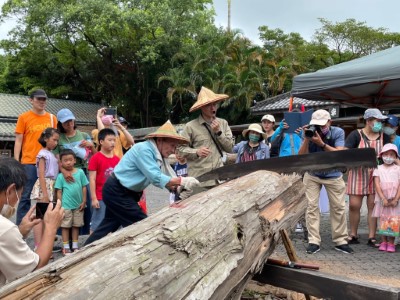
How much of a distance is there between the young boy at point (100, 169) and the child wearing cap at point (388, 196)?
11.8 feet

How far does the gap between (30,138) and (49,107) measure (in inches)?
760

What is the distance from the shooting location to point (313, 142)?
Answer: 5.38 metres

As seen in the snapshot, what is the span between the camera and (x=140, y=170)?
4258mm

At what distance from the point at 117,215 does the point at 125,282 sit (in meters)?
2.56

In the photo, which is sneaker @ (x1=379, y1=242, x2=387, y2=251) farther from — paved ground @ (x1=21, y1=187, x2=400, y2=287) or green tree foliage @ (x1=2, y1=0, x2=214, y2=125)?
green tree foliage @ (x1=2, y1=0, x2=214, y2=125)

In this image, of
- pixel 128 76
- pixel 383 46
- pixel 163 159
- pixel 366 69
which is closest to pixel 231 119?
pixel 128 76

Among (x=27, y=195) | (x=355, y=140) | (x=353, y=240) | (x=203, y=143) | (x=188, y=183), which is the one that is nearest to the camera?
(x=188, y=183)

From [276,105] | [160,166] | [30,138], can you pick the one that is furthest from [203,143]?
[276,105]

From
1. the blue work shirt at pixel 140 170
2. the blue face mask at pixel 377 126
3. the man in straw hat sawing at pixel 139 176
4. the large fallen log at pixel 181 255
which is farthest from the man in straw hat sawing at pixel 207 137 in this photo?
the blue face mask at pixel 377 126

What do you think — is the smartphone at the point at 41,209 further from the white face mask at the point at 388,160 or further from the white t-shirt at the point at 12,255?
the white face mask at the point at 388,160

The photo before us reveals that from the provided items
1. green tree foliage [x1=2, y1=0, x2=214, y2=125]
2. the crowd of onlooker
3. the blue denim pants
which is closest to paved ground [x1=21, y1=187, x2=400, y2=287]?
the crowd of onlooker

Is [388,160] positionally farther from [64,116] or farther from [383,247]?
[64,116]

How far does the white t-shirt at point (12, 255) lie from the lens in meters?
2.25

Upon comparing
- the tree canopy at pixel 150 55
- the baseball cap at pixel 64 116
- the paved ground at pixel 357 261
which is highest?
the tree canopy at pixel 150 55
